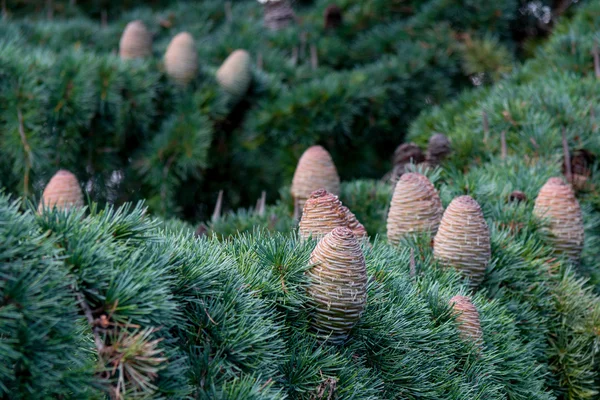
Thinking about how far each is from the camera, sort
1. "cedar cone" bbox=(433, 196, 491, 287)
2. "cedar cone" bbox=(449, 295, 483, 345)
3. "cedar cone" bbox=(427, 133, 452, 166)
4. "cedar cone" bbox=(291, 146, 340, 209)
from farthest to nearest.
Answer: "cedar cone" bbox=(427, 133, 452, 166)
"cedar cone" bbox=(291, 146, 340, 209)
"cedar cone" bbox=(433, 196, 491, 287)
"cedar cone" bbox=(449, 295, 483, 345)

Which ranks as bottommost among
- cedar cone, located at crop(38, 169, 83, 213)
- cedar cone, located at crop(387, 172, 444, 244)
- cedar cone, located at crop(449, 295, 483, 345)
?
cedar cone, located at crop(38, 169, 83, 213)

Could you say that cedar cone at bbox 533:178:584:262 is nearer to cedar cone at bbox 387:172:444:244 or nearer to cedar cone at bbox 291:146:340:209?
cedar cone at bbox 387:172:444:244

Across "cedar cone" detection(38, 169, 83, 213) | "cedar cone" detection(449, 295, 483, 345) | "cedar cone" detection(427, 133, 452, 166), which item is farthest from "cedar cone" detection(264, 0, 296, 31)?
"cedar cone" detection(449, 295, 483, 345)

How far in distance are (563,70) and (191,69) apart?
3.07 feet

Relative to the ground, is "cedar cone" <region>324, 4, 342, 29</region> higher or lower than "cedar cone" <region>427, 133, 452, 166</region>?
higher

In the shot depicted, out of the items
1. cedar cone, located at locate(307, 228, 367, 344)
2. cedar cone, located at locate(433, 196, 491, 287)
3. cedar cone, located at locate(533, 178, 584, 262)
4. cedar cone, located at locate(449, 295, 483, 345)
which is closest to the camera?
cedar cone, located at locate(307, 228, 367, 344)

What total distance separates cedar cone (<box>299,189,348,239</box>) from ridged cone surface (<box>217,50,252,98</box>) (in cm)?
97

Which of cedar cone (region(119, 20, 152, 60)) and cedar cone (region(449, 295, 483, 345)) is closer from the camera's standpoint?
cedar cone (region(449, 295, 483, 345))

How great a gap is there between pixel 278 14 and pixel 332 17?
0.20 meters

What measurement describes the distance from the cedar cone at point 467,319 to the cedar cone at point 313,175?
0.45 metres

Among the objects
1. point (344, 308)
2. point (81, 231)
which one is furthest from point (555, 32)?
point (81, 231)

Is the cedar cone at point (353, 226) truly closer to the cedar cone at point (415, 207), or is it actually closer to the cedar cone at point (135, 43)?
the cedar cone at point (415, 207)

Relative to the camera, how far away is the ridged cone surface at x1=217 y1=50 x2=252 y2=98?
1736 mm

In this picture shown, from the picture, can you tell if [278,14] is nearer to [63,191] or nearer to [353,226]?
[63,191]
